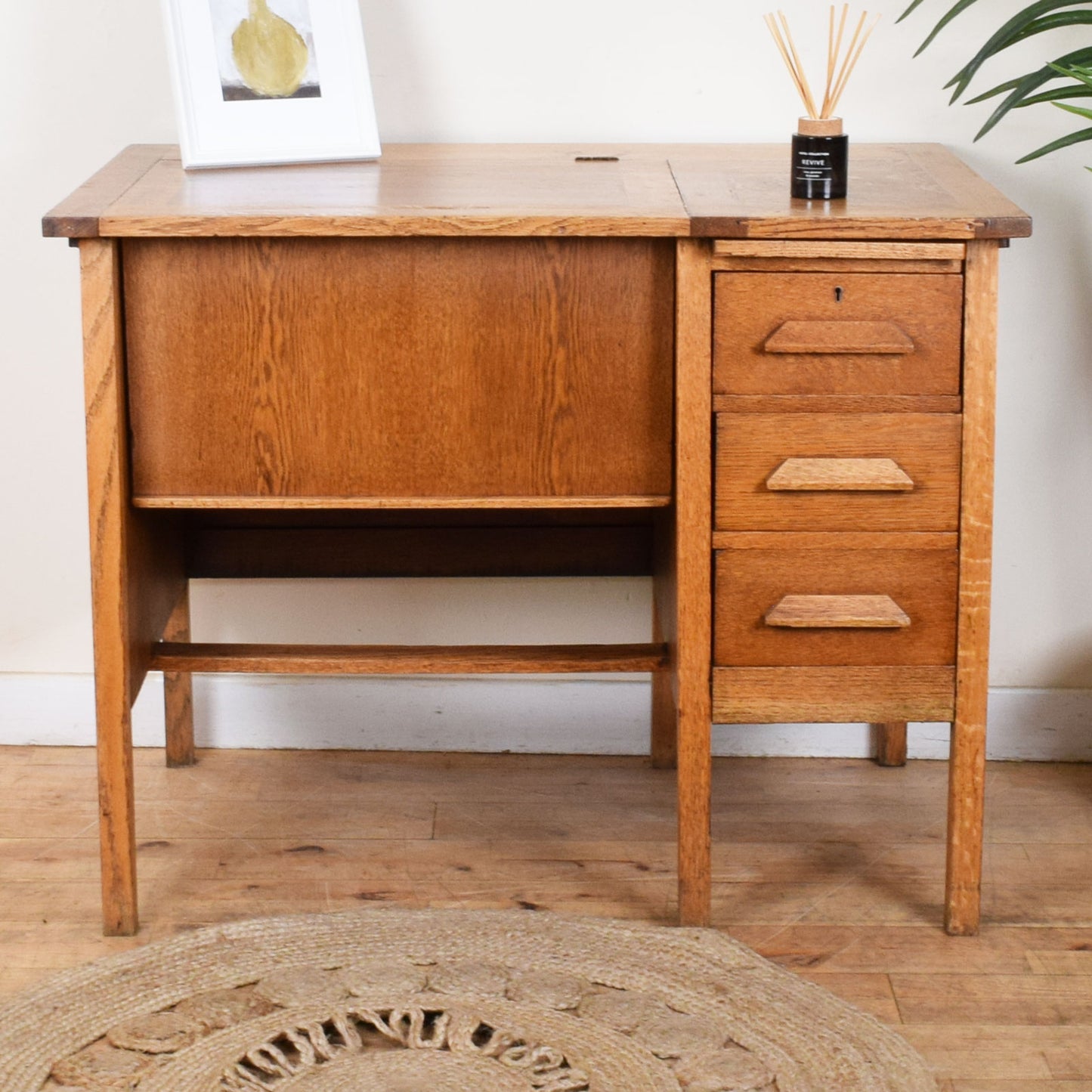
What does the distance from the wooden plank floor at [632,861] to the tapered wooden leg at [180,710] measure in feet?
0.11

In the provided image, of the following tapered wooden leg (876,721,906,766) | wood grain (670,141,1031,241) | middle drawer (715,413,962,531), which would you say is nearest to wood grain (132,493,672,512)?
middle drawer (715,413,962,531)

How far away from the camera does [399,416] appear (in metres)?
1.87

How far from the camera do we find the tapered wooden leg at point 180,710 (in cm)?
248

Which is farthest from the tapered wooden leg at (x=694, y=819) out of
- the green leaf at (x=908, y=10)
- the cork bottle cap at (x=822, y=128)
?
the green leaf at (x=908, y=10)

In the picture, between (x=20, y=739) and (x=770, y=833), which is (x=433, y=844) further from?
(x=20, y=739)

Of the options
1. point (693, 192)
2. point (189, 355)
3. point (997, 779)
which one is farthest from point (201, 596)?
point (997, 779)

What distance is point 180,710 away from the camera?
8.18ft

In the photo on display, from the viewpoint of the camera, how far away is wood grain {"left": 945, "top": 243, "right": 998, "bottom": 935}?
180cm

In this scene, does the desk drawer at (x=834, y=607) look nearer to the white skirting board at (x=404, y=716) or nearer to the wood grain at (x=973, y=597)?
the wood grain at (x=973, y=597)

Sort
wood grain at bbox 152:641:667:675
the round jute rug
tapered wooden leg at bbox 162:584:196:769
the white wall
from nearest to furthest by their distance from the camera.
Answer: the round jute rug, wood grain at bbox 152:641:667:675, the white wall, tapered wooden leg at bbox 162:584:196:769

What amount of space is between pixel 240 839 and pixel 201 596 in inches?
17.9

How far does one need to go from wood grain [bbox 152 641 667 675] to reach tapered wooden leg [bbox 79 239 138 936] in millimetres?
115

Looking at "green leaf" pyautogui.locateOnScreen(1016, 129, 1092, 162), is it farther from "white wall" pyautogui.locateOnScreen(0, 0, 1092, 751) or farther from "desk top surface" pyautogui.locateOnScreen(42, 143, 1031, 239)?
"white wall" pyautogui.locateOnScreen(0, 0, 1092, 751)

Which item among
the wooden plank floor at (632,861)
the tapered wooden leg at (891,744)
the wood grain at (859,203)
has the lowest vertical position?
the wooden plank floor at (632,861)
